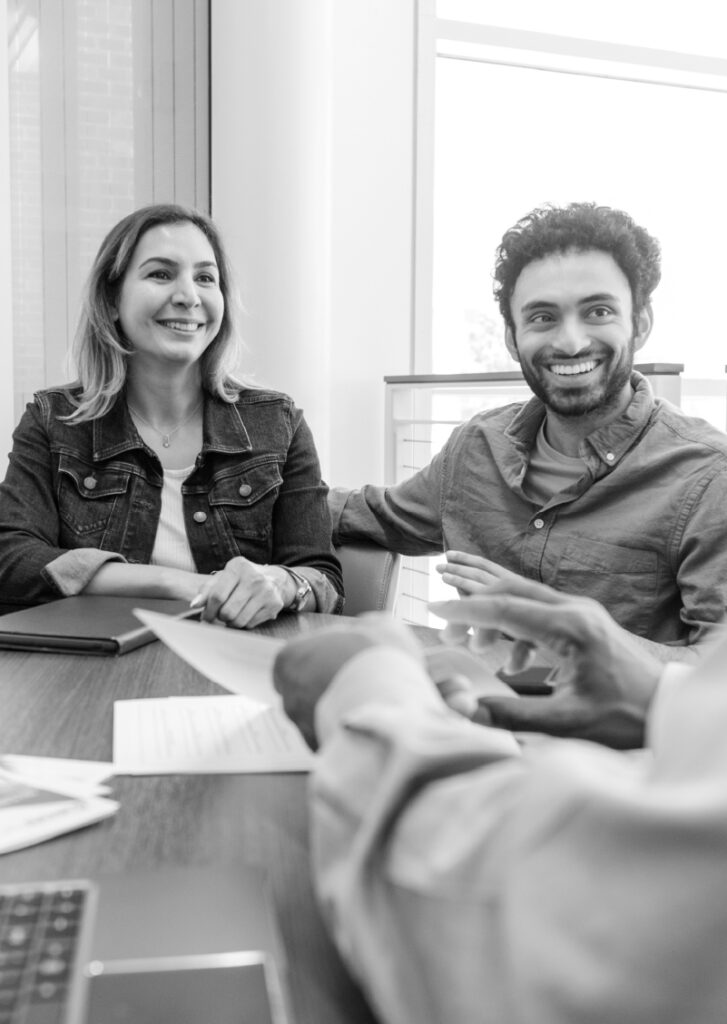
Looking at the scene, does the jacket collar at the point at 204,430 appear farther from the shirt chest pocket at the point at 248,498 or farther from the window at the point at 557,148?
the window at the point at 557,148

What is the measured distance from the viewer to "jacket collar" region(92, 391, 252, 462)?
79.7 inches

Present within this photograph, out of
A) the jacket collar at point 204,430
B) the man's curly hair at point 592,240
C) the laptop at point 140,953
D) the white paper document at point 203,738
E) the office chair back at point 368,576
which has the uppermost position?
the man's curly hair at point 592,240

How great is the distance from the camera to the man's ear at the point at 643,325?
6.12 ft

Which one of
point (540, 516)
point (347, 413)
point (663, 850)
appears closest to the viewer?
point (663, 850)

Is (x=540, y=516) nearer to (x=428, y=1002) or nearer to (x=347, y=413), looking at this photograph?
(x=428, y=1002)

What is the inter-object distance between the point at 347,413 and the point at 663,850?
12.1ft

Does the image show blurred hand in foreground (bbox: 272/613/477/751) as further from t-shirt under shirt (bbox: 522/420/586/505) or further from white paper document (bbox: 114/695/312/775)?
t-shirt under shirt (bbox: 522/420/586/505)

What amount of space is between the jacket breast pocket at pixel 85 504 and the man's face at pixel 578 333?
A: 2.64 feet

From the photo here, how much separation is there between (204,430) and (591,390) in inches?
30.6

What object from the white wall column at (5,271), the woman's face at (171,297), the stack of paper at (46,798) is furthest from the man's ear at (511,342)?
the white wall column at (5,271)

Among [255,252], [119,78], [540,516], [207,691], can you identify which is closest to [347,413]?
[255,252]

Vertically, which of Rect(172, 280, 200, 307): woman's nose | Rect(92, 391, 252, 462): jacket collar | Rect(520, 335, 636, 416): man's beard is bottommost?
Rect(92, 391, 252, 462): jacket collar

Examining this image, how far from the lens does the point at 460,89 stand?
449 centimetres

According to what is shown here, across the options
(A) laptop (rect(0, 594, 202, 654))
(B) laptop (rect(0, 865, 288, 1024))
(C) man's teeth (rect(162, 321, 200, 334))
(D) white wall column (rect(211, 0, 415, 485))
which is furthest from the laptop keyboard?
(D) white wall column (rect(211, 0, 415, 485))
